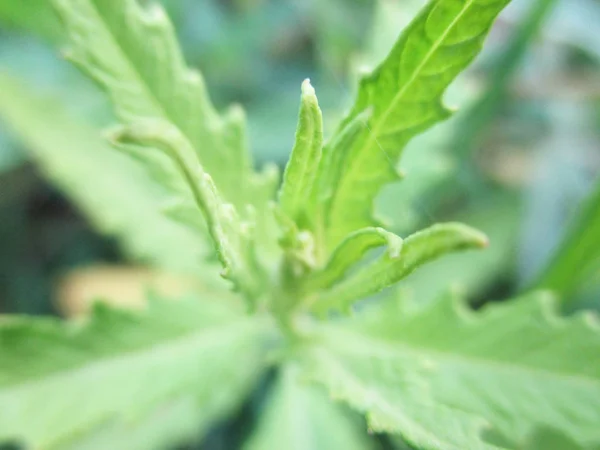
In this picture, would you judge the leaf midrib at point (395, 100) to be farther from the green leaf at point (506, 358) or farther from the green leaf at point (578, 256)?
the green leaf at point (578, 256)

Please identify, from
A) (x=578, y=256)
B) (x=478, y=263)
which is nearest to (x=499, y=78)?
(x=478, y=263)

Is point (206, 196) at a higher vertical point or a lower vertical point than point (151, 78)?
lower

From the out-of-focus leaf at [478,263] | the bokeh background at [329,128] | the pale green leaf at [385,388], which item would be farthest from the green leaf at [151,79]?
the out-of-focus leaf at [478,263]

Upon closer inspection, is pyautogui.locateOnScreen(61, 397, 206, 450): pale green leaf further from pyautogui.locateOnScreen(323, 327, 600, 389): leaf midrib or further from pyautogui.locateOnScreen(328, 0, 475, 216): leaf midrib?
pyautogui.locateOnScreen(328, 0, 475, 216): leaf midrib

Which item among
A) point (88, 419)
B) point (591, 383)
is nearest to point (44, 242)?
point (88, 419)

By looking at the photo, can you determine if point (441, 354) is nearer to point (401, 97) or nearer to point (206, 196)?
point (401, 97)

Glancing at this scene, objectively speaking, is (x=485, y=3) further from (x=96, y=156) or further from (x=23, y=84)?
(x=23, y=84)
